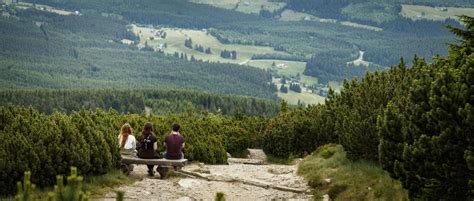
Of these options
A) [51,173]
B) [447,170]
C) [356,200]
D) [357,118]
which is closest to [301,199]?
[356,200]

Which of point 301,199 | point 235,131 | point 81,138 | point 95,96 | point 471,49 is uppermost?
point 471,49

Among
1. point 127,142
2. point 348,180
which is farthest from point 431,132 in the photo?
point 127,142

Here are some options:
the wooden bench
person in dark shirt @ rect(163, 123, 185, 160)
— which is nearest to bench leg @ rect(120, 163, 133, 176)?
the wooden bench

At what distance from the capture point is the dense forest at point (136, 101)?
16312cm

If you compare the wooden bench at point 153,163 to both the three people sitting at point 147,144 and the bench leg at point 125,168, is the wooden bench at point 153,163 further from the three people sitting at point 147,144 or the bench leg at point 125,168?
the three people sitting at point 147,144

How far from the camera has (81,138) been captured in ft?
64.8

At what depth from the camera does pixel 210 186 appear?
2200 cm

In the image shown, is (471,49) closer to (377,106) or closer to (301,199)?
(377,106)

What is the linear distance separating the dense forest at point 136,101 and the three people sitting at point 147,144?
135530mm

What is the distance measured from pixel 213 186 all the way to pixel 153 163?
2.38 metres

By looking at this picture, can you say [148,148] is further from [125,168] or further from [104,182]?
[104,182]

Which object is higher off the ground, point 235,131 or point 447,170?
point 447,170

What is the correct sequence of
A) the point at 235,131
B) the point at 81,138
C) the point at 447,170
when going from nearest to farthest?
the point at 447,170, the point at 81,138, the point at 235,131

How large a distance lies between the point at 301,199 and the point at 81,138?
6.45 metres
